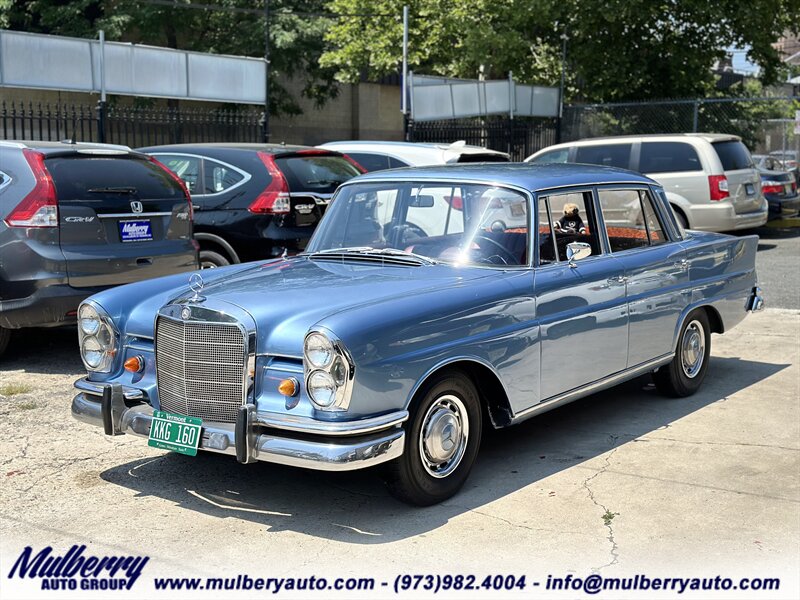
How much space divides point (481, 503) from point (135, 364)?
6.60 feet

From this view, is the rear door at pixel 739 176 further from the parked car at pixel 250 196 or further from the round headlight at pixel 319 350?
the round headlight at pixel 319 350

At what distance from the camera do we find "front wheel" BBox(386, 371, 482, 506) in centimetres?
512

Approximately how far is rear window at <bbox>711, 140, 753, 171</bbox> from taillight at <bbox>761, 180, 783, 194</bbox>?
3088 mm

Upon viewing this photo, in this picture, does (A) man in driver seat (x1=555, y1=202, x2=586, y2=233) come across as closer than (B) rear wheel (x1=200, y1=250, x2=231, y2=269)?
Yes

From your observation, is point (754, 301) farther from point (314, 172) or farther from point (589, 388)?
point (314, 172)

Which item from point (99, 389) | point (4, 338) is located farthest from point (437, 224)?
point (4, 338)

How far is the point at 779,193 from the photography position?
20000 mm

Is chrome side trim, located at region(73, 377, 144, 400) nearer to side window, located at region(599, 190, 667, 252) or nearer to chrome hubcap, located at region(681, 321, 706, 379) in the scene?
side window, located at region(599, 190, 667, 252)

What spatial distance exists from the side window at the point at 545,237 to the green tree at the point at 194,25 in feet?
82.8

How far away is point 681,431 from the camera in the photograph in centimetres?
684

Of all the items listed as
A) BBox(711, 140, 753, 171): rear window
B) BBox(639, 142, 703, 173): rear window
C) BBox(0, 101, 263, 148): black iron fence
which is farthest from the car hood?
BBox(711, 140, 753, 171): rear window

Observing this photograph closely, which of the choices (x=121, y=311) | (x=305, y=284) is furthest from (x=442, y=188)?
(x=121, y=311)

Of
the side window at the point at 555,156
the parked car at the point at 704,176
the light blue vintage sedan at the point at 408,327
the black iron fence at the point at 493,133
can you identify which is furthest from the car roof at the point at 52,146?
the black iron fence at the point at 493,133

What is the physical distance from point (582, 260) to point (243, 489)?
2.56 m
